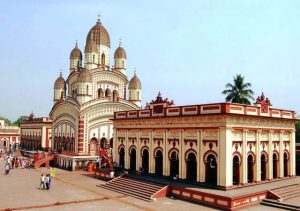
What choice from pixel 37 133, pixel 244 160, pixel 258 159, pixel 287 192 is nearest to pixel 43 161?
pixel 37 133

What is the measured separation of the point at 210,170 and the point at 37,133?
39592 millimetres

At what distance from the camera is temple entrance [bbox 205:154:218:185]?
80.8 feet

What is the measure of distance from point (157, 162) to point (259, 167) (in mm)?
8626

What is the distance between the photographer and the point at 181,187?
78.8 feet

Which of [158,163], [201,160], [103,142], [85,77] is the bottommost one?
[158,163]

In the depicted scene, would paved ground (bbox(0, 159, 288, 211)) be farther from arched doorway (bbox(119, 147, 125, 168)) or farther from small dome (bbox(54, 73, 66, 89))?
small dome (bbox(54, 73, 66, 89))

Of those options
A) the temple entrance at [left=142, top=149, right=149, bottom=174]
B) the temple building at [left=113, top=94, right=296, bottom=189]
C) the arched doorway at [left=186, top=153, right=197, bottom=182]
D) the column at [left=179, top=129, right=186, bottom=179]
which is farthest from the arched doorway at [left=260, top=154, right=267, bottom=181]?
the temple entrance at [left=142, top=149, right=149, bottom=174]

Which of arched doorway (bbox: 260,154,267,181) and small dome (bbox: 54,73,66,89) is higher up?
small dome (bbox: 54,73,66,89)

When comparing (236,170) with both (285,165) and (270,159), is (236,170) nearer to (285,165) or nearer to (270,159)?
(270,159)

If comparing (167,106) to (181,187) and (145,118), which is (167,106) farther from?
(181,187)

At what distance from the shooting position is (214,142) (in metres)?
24.3

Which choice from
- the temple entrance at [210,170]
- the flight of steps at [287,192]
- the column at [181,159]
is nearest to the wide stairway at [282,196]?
the flight of steps at [287,192]

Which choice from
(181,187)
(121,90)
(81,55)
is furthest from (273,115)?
(81,55)

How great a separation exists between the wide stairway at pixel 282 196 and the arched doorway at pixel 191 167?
18.9 ft
